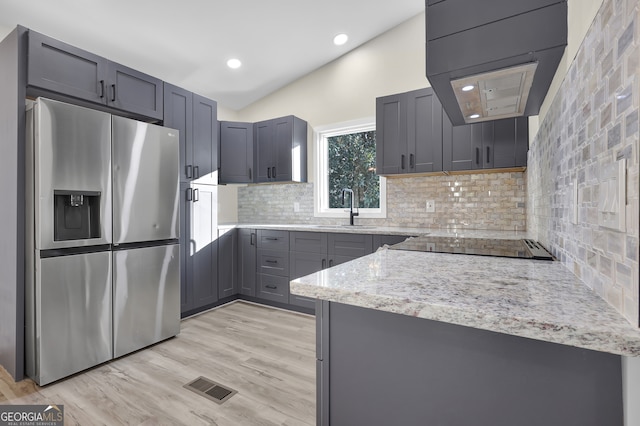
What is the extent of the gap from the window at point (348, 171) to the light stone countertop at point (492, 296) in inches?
103

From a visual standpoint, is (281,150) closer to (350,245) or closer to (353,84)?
(353,84)

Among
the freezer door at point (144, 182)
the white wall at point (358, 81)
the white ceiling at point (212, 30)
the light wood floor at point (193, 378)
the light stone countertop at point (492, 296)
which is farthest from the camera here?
the white wall at point (358, 81)

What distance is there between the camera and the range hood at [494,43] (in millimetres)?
1066

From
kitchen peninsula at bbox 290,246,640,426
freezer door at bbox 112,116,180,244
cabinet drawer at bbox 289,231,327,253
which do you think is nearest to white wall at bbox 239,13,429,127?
cabinet drawer at bbox 289,231,327,253

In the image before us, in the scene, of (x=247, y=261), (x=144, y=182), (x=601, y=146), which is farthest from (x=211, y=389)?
(x=601, y=146)

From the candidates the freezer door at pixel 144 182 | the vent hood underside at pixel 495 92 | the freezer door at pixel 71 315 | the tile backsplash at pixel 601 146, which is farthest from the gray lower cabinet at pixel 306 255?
the tile backsplash at pixel 601 146

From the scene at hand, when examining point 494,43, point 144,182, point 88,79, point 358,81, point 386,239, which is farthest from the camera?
point 358,81

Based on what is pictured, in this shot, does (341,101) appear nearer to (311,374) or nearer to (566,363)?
(311,374)

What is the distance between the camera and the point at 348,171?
399cm

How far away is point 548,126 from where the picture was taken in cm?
145

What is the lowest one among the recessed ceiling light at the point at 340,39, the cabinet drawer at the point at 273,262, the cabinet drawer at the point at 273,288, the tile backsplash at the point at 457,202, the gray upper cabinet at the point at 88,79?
the cabinet drawer at the point at 273,288

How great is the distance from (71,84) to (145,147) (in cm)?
59

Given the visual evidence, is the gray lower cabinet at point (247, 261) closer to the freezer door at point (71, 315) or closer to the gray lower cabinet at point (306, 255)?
the gray lower cabinet at point (306, 255)

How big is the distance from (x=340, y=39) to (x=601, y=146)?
3387 mm
